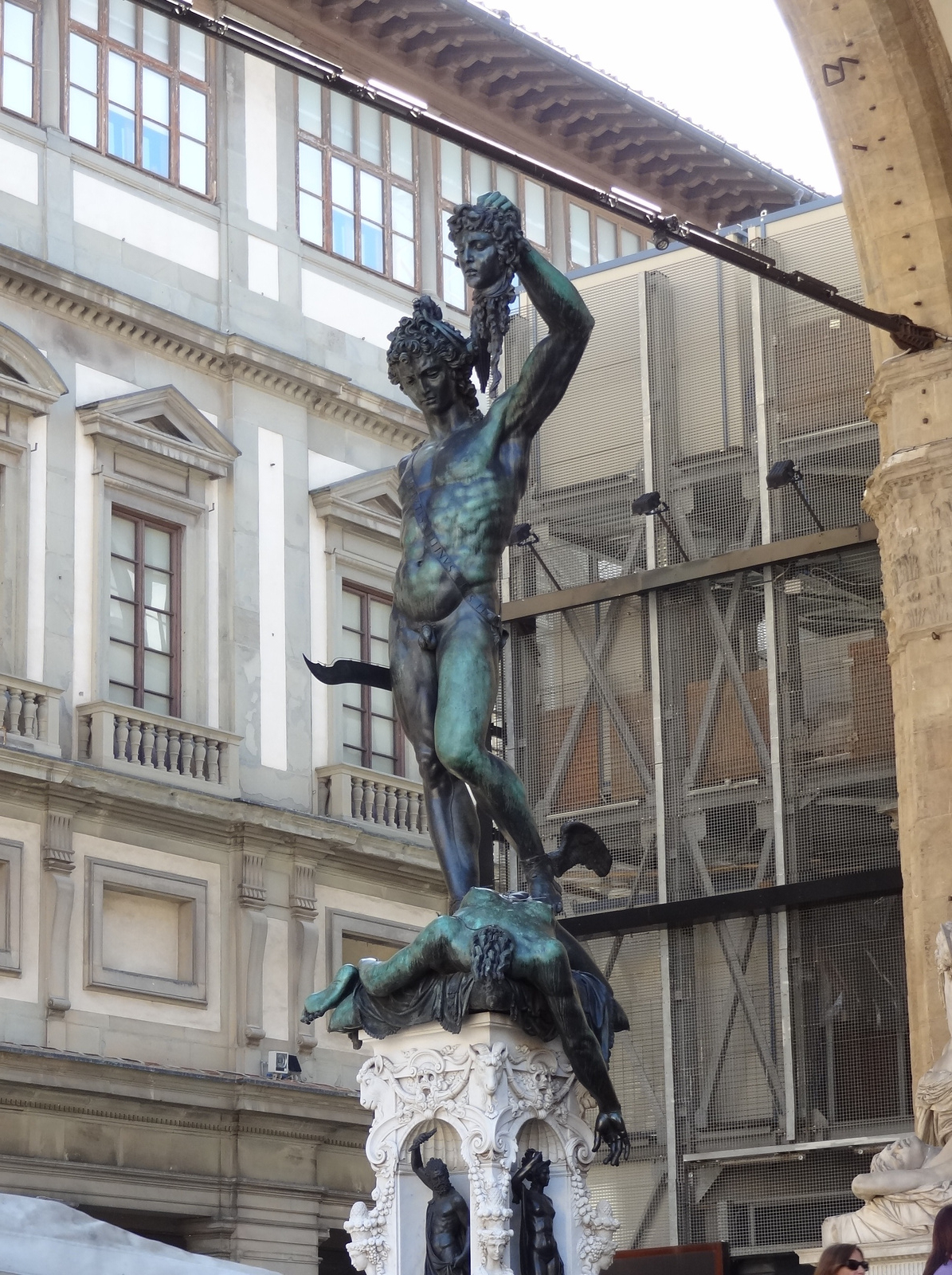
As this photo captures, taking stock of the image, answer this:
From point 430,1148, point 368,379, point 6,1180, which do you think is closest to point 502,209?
point 430,1148

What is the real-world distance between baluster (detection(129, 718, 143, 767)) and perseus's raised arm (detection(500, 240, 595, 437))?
16744 millimetres

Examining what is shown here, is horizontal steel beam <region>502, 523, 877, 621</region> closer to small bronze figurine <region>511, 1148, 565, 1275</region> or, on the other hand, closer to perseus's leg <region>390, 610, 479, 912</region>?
perseus's leg <region>390, 610, 479, 912</region>

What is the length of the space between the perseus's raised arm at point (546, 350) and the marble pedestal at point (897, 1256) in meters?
3.62

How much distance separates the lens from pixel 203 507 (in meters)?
25.2

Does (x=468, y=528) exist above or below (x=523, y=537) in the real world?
below

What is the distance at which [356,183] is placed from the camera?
2748 centimetres

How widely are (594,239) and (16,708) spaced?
1052 centimetres

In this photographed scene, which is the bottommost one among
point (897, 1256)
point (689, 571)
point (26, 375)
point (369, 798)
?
point (897, 1256)

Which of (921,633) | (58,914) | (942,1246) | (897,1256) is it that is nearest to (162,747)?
(58,914)

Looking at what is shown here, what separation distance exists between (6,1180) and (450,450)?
1556cm

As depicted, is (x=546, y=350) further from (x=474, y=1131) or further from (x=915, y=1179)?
(x=915, y=1179)

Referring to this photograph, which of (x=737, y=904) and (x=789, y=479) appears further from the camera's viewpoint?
(x=789, y=479)

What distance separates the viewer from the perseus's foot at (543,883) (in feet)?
22.3

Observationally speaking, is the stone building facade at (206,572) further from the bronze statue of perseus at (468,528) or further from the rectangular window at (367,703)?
the bronze statue of perseus at (468,528)
